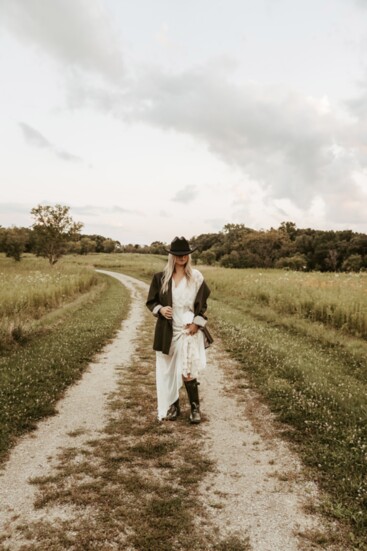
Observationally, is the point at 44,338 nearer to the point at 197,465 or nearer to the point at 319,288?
the point at 197,465

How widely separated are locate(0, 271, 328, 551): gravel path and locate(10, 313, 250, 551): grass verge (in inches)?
7.0

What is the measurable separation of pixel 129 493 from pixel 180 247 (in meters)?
3.75

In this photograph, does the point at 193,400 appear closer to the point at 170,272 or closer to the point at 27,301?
the point at 170,272

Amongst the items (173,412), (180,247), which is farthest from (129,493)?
(180,247)

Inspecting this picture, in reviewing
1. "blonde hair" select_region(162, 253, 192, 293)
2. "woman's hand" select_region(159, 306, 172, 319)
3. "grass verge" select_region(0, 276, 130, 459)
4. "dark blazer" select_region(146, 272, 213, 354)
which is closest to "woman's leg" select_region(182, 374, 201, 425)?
"dark blazer" select_region(146, 272, 213, 354)

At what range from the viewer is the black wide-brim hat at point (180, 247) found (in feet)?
21.1

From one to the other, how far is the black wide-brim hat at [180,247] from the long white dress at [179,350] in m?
0.51

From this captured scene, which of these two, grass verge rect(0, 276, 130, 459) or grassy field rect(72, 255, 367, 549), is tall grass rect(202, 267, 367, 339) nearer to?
grassy field rect(72, 255, 367, 549)

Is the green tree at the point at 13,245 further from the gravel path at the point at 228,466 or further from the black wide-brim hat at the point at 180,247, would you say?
the black wide-brim hat at the point at 180,247

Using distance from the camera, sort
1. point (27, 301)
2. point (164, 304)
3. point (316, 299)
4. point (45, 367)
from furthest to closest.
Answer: point (27, 301), point (316, 299), point (45, 367), point (164, 304)

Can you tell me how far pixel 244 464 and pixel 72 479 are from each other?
7.56 ft

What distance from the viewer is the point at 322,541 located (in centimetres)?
368

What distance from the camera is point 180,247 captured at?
6.50 meters

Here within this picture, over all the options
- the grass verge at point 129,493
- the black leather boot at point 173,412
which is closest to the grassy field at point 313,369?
the grass verge at point 129,493
